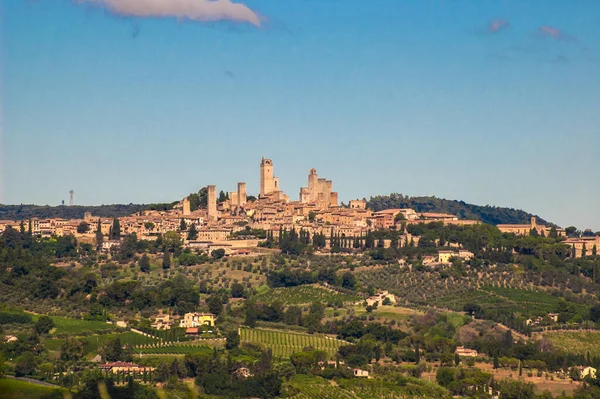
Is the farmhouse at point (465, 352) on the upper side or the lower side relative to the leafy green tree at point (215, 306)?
lower

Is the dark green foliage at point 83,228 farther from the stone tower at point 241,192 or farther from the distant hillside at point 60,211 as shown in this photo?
the distant hillside at point 60,211

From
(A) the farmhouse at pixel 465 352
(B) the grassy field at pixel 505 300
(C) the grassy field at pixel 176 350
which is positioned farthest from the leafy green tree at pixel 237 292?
(A) the farmhouse at pixel 465 352

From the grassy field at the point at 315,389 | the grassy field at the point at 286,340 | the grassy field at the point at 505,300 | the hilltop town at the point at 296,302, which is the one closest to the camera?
the grassy field at the point at 315,389

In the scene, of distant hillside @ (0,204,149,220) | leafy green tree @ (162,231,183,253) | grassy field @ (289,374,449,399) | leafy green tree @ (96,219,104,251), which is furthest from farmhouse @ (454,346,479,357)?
distant hillside @ (0,204,149,220)

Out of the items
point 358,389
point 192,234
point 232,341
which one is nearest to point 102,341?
point 232,341

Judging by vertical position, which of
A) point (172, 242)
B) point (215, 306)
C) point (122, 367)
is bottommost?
point (122, 367)

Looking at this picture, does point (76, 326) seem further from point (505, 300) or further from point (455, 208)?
point (455, 208)
